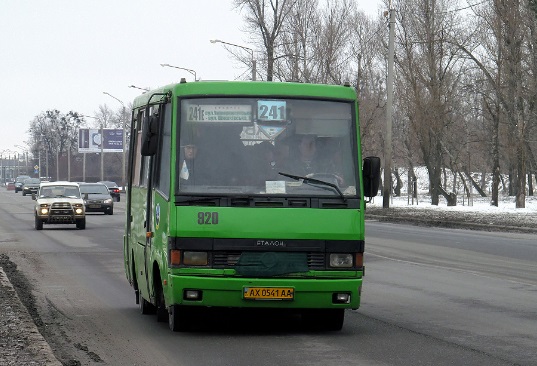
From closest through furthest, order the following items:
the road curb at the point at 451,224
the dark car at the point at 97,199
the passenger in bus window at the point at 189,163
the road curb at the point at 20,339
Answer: the road curb at the point at 20,339, the passenger in bus window at the point at 189,163, the road curb at the point at 451,224, the dark car at the point at 97,199

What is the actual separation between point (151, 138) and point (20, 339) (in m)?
2.44

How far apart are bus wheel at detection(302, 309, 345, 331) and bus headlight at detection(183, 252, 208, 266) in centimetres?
132

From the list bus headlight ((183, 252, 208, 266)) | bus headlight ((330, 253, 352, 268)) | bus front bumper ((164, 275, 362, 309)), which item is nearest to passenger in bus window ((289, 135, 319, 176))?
bus headlight ((330, 253, 352, 268))

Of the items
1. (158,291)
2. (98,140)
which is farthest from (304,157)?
(98,140)

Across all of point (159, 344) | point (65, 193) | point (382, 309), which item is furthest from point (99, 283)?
point (65, 193)

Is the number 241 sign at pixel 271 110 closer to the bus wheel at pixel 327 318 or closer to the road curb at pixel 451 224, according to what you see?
the bus wheel at pixel 327 318

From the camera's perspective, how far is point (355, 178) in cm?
1202

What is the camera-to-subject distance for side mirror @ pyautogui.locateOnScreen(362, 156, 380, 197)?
1192cm

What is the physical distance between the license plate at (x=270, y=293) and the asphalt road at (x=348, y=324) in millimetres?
417

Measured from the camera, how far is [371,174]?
1200cm

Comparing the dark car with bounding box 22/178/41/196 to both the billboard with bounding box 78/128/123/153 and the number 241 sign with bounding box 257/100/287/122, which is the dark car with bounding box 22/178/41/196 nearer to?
the billboard with bounding box 78/128/123/153

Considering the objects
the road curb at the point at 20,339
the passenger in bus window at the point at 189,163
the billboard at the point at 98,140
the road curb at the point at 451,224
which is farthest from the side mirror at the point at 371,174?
the billboard at the point at 98,140

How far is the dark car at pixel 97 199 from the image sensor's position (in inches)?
2151

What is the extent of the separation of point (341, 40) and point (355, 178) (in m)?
65.2
